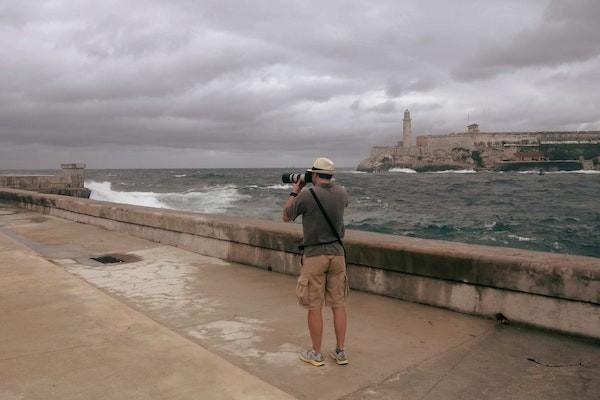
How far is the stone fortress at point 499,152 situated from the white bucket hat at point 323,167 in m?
137

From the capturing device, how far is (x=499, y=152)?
447 ft

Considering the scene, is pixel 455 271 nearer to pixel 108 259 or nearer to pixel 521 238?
pixel 108 259

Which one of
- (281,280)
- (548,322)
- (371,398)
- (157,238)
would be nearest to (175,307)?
(281,280)

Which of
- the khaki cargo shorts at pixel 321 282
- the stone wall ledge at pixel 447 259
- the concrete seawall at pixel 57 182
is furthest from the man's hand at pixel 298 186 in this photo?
the concrete seawall at pixel 57 182

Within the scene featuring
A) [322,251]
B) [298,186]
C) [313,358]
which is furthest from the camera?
[298,186]

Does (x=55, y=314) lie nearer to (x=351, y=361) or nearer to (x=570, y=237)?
(x=351, y=361)

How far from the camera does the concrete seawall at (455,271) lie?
12.8ft

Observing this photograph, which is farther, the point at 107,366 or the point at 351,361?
the point at 351,361

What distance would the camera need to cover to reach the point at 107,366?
10.2ft

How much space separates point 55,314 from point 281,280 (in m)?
2.53

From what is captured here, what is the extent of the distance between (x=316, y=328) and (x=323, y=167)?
118 centimetres

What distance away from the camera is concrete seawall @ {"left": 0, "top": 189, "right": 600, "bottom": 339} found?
390 centimetres

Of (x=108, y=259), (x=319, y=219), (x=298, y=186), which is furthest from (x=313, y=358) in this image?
(x=108, y=259)

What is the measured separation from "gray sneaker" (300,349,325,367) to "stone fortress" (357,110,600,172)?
136940 mm
